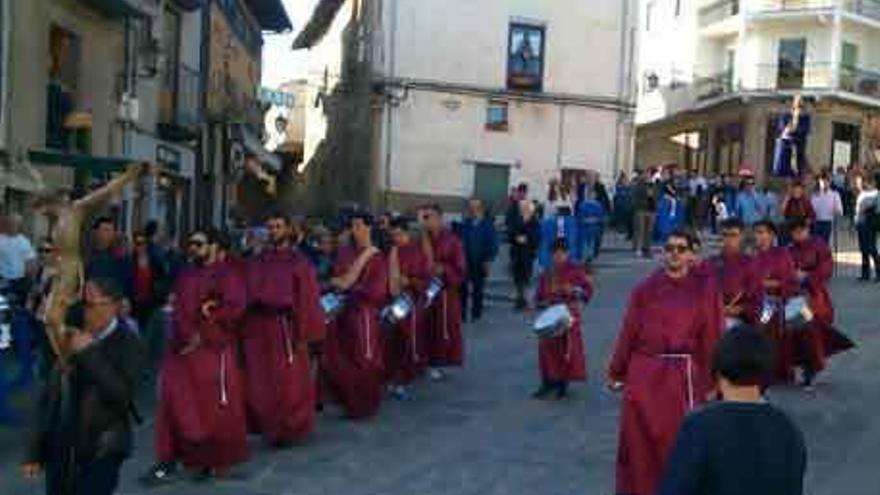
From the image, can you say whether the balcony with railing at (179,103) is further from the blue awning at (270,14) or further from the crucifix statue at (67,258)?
the crucifix statue at (67,258)

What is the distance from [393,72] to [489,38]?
275 cm

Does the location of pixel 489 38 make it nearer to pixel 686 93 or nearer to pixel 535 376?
pixel 686 93

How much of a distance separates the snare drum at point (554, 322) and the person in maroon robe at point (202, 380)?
3.88 metres

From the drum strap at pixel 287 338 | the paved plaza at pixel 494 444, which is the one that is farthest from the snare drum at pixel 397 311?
the drum strap at pixel 287 338

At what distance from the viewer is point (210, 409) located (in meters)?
10.1

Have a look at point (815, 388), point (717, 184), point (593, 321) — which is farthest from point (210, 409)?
point (717, 184)

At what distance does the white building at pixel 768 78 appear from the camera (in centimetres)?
5228

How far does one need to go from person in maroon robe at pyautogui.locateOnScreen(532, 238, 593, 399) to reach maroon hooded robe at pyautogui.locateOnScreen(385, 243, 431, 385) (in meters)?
1.16

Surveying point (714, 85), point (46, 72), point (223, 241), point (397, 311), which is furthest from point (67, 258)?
point (714, 85)

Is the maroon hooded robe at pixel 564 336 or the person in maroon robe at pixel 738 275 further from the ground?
the person in maroon robe at pixel 738 275

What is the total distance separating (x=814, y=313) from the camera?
14680 mm

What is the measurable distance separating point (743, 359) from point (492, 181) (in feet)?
117

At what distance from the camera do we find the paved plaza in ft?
32.7

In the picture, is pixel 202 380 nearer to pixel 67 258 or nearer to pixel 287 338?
pixel 287 338
